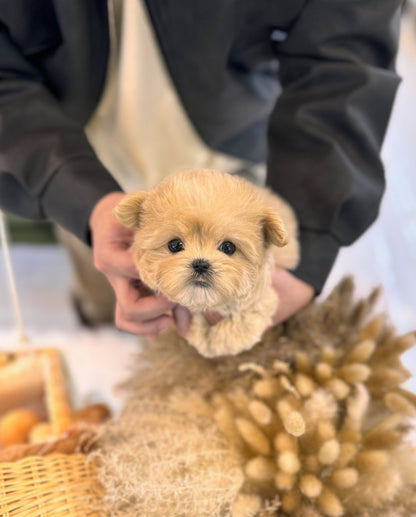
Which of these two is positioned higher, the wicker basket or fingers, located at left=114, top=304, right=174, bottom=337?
fingers, located at left=114, top=304, right=174, bottom=337

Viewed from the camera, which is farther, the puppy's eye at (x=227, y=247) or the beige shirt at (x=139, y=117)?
the beige shirt at (x=139, y=117)

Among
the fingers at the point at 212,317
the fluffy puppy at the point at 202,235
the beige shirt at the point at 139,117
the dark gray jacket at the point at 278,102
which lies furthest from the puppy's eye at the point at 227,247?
the beige shirt at the point at 139,117

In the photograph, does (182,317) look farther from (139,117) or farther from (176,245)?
(139,117)

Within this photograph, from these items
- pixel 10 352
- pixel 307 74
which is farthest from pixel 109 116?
pixel 10 352

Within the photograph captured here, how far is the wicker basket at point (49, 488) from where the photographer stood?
43 cm

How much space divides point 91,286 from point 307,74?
61 centimetres

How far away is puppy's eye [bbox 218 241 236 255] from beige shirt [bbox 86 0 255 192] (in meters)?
0.44

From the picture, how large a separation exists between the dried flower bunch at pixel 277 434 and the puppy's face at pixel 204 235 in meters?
0.18

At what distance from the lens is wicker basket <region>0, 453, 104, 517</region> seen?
43cm

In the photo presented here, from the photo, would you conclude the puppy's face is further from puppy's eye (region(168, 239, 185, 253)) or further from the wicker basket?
the wicker basket

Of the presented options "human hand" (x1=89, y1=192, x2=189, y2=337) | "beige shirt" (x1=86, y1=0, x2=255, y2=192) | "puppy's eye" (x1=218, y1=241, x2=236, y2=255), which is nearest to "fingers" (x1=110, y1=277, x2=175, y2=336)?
"human hand" (x1=89, y1=192, x2=189, y2=337)

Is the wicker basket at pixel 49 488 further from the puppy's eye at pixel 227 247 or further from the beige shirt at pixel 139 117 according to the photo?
the beige shirt at pixel 139 117

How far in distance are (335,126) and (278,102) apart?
0.09 m

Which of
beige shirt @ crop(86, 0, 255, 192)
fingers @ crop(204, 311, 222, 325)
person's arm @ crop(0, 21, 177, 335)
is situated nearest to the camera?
fingers @ crop(204, 311, 222, 325)
